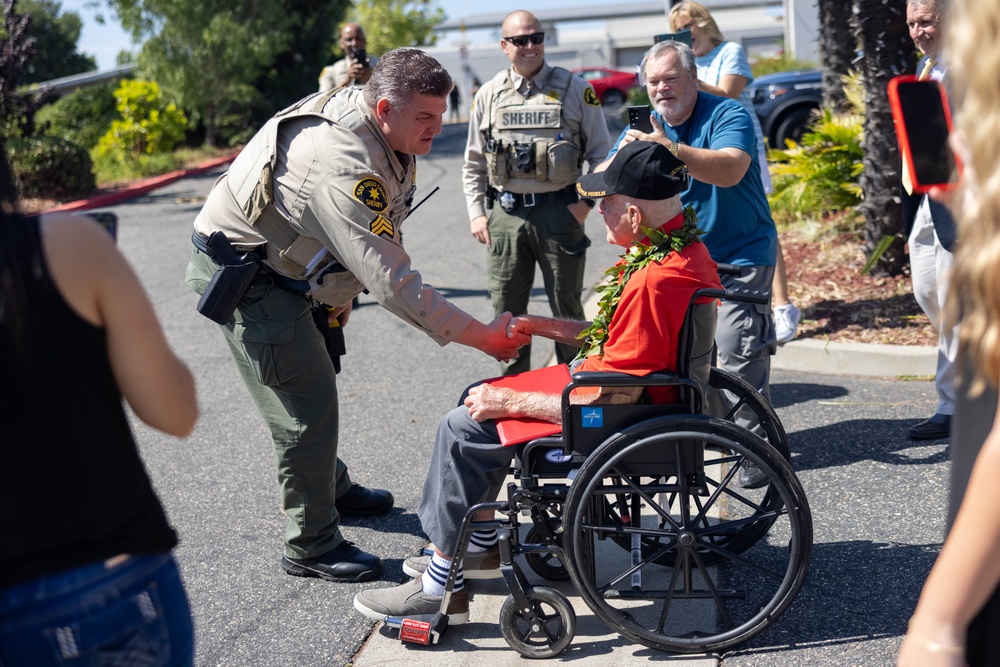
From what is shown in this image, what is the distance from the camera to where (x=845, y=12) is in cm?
1081

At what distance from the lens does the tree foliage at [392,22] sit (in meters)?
50.0

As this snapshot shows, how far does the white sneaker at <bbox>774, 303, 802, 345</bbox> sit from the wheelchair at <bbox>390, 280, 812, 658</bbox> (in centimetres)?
268

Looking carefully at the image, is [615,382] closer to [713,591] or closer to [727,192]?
[713,591]

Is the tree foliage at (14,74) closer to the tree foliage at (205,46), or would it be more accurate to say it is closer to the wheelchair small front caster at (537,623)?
the tree foliage at (205,46)

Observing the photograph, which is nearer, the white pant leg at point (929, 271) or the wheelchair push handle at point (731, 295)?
the wheelchair push handle at point (731, 295)

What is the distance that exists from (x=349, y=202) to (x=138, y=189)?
13.2m

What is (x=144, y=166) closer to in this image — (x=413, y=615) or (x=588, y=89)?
(x=588, y=89)

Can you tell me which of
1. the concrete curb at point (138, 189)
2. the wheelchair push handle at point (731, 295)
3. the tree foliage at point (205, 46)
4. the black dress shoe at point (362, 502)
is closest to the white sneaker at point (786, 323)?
the black dress shoe at point (362, 502)

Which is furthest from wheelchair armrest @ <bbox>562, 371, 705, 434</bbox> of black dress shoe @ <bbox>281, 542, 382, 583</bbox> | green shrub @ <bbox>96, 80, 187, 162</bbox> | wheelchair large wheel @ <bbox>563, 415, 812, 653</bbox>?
green shrub @ <bbox>96, 80, 187, 162</bbox>

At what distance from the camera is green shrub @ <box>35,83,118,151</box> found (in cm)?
1866

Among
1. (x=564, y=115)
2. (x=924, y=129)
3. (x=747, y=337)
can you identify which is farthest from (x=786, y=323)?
(x=924, y=129)

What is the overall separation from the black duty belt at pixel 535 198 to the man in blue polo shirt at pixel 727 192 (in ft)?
2.79

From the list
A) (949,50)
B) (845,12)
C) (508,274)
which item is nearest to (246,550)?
(508,274)

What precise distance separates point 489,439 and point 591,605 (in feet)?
2.04
